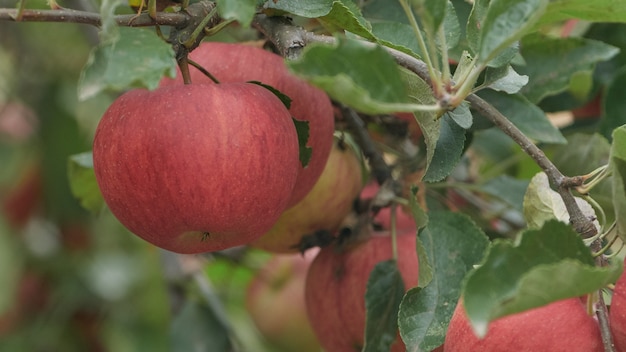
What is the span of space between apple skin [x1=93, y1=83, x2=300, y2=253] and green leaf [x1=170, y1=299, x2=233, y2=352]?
2.49ft

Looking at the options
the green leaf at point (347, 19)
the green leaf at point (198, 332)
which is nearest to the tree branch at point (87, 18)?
the green leaf at point (347, 19)

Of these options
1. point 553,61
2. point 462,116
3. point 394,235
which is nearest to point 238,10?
point 462,116

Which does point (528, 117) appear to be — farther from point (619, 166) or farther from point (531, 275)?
point (531, 275)

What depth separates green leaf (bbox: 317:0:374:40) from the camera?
2.40ft

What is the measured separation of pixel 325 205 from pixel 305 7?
332mm

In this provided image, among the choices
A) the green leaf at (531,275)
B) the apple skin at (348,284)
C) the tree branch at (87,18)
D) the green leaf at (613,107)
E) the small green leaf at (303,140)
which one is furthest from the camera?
the green leaf at (613,107)

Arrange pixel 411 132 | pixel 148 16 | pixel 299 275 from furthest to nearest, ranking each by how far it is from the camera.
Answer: pixel 299 275 → pixel 411 132 → pixel 148 16

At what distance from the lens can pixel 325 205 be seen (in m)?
1.03

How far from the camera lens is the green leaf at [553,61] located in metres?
1.04

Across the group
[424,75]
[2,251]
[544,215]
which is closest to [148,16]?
[424,75]

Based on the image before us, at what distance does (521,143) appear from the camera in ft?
2.27

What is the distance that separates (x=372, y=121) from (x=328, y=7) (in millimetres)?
394

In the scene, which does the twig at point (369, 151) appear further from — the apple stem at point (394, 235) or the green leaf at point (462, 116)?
the green leaf at point (462, 116)

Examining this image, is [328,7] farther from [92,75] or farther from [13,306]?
[13,306]
